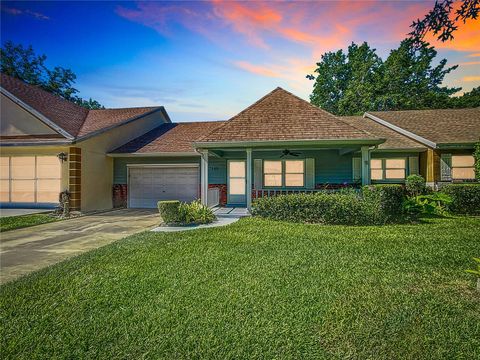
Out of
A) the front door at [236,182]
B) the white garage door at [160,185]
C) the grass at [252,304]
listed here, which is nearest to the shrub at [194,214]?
the grass at [252,304]

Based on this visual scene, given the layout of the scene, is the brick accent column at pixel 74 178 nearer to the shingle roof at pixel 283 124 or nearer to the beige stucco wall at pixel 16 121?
the beige stucco wall at pixel 16 121

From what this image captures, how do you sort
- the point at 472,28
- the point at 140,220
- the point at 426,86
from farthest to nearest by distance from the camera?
the point at 426,86, the point at 140,220, the point at 472,28

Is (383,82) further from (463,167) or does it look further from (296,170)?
(296,170)

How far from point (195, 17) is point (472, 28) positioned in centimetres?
805

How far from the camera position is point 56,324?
11.2 ft

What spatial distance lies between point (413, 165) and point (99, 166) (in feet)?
60.2

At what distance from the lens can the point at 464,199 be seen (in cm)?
1038

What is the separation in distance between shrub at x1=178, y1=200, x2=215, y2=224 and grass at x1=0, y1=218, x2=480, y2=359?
10.0 feet

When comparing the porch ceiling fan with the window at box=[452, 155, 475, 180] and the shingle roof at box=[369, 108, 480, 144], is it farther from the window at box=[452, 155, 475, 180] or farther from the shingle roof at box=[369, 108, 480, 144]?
the window at box=[452, 155, 475, 180]

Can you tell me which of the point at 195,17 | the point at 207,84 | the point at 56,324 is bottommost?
the point at 56,324

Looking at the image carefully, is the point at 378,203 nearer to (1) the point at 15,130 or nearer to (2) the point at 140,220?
(2) the point at 140,220

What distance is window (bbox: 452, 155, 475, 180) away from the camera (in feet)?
46.2

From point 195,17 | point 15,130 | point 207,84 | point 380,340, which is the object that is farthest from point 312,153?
point 15,130

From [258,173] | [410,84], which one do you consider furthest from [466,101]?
[258,173]
